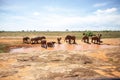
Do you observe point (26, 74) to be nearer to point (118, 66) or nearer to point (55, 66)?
point (55, 66)

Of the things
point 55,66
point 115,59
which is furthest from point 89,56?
point 55,66

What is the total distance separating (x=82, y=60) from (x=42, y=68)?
377 cm

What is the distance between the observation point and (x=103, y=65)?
1175cm

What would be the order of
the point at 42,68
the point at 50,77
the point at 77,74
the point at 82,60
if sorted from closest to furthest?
the point at 50,77
the point at 77,74
the point at 42,68
the point at 82,60

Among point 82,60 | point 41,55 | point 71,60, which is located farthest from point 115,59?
point 41,55

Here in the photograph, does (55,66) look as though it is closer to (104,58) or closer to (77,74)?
(77,74)

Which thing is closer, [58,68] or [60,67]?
[58,68]

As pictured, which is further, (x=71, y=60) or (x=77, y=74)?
(x=71, y=60)

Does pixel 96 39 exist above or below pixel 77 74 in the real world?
above

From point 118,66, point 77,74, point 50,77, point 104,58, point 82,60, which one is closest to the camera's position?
point 50,77

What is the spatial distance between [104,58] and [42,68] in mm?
5914

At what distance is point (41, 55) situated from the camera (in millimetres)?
14320

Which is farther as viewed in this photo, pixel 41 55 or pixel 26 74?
pixel 41 55

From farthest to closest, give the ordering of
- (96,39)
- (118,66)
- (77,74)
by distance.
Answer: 1. (96,39)
2. (118,66)
3. (77,74)
